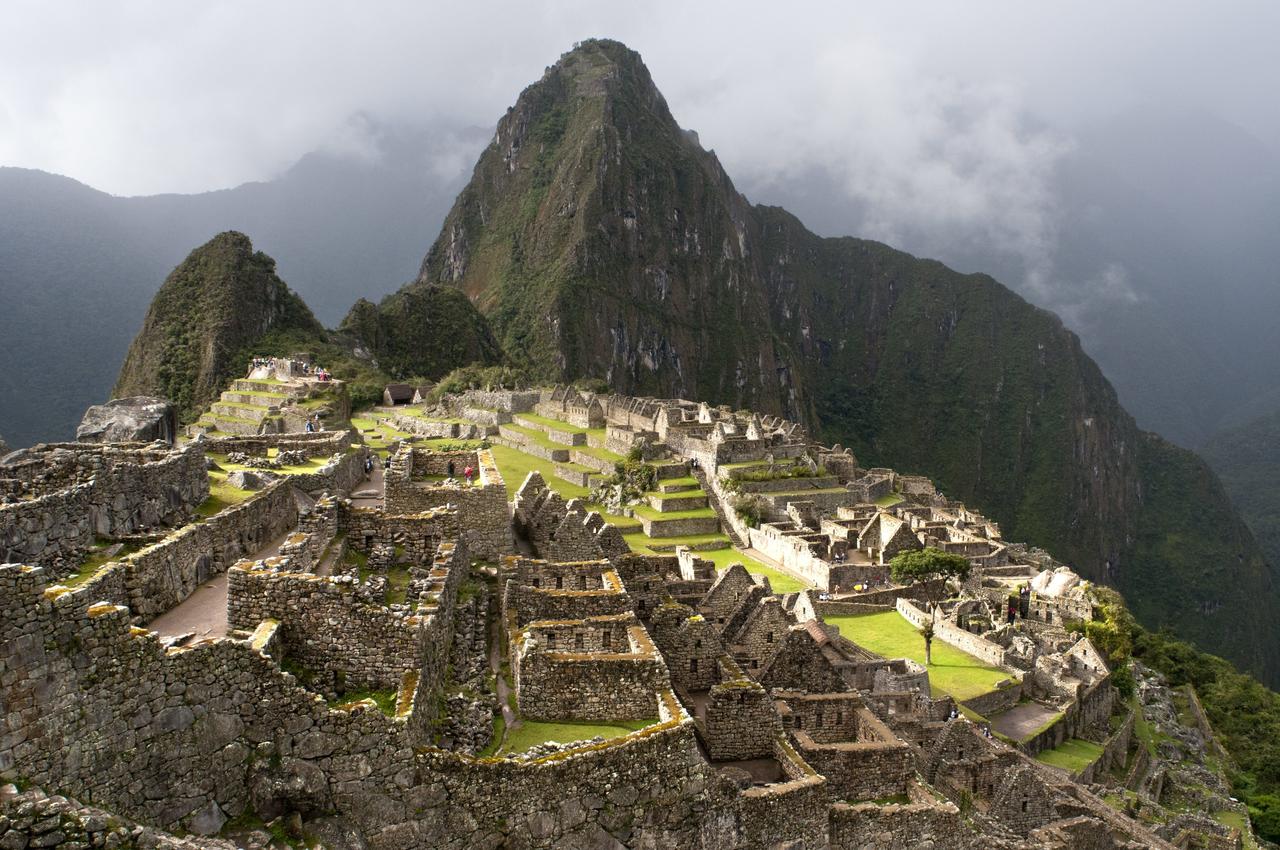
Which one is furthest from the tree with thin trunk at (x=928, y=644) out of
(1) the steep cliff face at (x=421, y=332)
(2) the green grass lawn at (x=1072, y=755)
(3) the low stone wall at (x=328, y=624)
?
(1) the steep cliff face at (x=421, y=332)

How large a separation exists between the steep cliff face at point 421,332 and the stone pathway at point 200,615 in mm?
111372

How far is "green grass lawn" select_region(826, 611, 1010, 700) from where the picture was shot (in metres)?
25.7

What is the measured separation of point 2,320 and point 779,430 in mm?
52139

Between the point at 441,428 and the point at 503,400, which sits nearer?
the point at 441,428

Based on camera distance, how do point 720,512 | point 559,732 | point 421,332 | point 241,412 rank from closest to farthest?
point 559,732
point 241,412
point 720,512
point 421,332

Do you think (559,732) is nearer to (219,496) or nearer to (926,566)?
(219,496)

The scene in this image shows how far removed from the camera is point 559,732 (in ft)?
27.6

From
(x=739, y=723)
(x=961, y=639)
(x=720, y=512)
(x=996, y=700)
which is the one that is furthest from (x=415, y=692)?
(x=720, y=512)

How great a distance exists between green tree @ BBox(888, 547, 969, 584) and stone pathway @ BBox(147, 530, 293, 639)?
1309 inches

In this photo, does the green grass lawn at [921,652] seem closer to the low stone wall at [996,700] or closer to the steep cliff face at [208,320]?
the low stone wall at [996,700]

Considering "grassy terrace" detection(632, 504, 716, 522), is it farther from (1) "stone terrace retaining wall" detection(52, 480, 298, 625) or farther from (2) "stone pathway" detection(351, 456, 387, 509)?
(1) "stone terrace retaining wall" detection(52, 480, 298, 625)

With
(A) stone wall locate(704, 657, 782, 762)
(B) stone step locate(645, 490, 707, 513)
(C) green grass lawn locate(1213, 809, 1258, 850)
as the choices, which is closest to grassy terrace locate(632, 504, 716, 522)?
(B) stone step locate(645, 490, 707, 513)

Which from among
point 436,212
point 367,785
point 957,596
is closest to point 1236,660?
point 957,596

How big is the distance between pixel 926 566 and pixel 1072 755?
13184 millimetres
